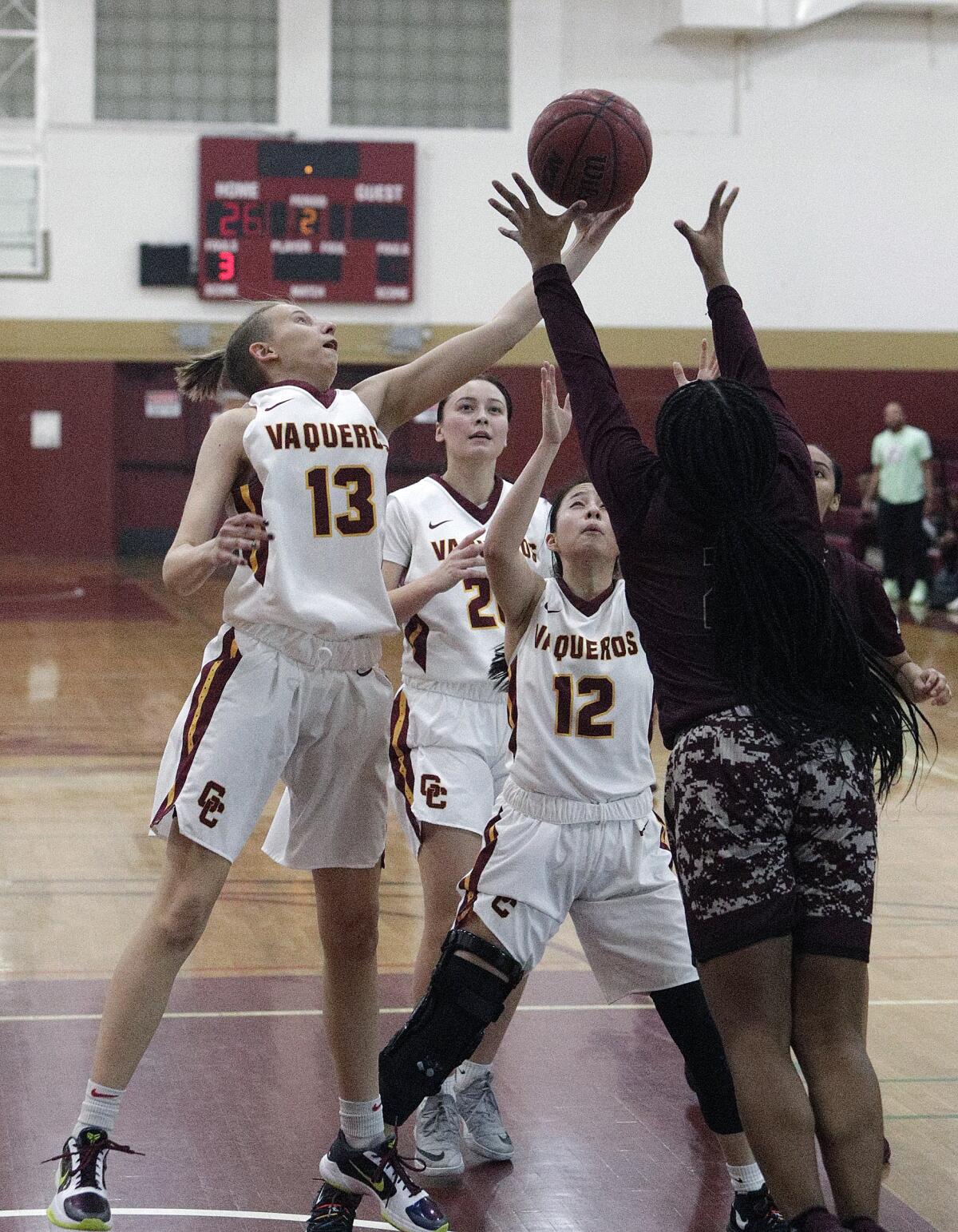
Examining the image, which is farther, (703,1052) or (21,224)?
(21,224)

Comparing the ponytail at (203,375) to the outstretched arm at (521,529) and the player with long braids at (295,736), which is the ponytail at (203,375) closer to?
the player with long braids at (295,736)

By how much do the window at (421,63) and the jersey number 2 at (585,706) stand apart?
1478 cm

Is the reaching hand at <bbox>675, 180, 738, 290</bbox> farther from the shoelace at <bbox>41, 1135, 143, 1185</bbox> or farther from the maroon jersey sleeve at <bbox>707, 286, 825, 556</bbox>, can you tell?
the shoelace at <bbox>41, 1135, 143, 1185</bbox>

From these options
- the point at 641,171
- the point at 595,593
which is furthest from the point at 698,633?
the point at 641,171

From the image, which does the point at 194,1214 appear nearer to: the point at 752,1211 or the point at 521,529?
the point at 752,1211

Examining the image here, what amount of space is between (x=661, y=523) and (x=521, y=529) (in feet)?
2.42

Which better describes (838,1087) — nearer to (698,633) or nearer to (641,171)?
(698,633)

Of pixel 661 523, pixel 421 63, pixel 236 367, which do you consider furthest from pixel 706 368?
pixel 421 63

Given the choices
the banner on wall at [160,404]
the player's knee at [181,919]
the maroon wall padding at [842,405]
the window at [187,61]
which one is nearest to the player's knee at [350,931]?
the player's knee at [181,919]

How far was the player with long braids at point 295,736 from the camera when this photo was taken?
9.68 feet

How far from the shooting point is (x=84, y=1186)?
2.86 metres

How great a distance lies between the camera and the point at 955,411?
59.6 ft

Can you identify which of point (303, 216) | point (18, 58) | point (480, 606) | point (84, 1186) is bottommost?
point (84, 1186)

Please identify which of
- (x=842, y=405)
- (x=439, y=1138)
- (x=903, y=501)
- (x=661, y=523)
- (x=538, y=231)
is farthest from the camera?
(x=842, y=405)
